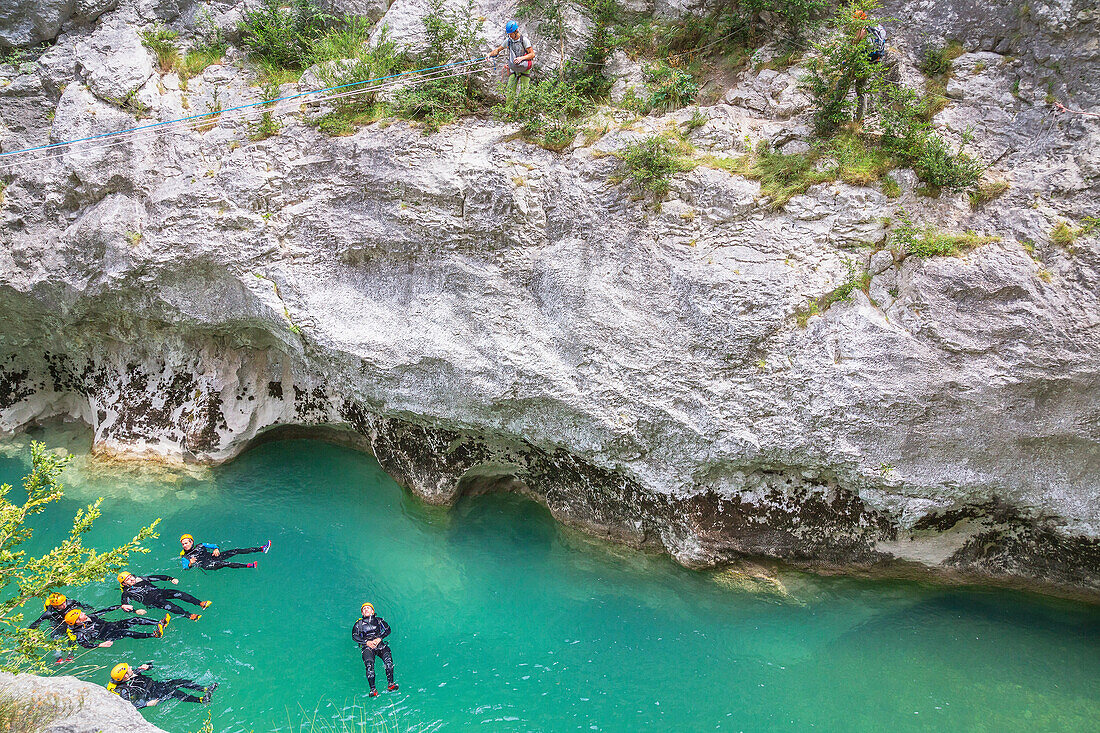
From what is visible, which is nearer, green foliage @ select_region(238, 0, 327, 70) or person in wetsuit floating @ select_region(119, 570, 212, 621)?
person in wetsuit floating @ select_region(119, 570, 212, 621)

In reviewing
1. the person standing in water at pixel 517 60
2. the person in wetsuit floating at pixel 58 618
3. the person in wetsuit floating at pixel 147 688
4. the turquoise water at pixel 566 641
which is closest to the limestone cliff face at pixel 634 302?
the turquoise water at pixel 566 641

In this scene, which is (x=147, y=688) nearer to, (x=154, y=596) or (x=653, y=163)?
(x=154, y=596)

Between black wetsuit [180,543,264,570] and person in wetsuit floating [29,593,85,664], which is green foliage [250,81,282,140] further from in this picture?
person in wetsuit floating [29,593,85,664]

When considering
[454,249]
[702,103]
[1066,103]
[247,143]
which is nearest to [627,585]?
[454,249]

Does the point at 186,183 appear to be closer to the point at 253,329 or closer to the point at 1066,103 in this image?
the point at 253,329

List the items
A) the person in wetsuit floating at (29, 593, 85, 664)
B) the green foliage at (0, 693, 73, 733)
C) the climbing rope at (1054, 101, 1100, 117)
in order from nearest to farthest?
the green foliage at (0, 693, 73, 733) → the climbing rope at (1054, 101, 1100, 117) → the person in wetsuit floating at (29, 593, 85, 664)

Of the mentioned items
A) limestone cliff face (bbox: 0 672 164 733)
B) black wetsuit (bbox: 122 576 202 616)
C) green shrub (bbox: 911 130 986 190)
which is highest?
green shrub (bbox: 911 130 986 190)

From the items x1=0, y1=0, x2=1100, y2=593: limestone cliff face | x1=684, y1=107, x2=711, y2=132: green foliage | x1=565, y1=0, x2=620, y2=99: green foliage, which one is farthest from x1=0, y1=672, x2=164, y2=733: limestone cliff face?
x1=565, y1=0, x2=620, y2=99: green foliage
